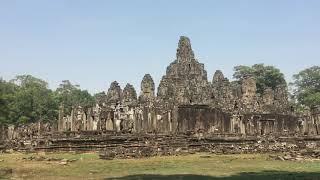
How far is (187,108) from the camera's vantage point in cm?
3425

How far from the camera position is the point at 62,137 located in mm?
28203

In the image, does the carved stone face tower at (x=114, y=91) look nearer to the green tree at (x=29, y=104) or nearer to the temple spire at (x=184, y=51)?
the temple spire at (x=184, y=51)

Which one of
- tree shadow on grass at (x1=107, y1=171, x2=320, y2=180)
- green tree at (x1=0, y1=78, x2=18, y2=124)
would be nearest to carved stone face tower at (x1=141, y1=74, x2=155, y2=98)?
green tree at (x1=0, y1=78, x2=18, y2=124)

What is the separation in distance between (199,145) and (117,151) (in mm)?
6461

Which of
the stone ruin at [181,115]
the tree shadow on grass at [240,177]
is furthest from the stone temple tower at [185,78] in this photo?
the tree shadow on grass at [240,177]

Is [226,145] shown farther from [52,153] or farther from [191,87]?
[191,87]

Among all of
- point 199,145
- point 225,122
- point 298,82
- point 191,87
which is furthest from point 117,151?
point 298,82

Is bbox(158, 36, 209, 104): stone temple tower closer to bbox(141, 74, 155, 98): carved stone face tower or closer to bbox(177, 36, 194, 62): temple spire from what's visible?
bbox(177, 36, 194, 62): temple spire

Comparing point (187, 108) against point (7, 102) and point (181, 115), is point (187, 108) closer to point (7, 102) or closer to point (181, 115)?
point (181, 115)

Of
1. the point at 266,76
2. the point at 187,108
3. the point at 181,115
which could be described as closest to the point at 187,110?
the point at 187,108

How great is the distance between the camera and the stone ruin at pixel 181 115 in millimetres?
28203

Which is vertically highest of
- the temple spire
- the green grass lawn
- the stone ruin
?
the temple spire

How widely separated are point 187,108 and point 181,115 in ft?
2.52

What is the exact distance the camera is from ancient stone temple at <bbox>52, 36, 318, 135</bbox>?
32688 millimetres
